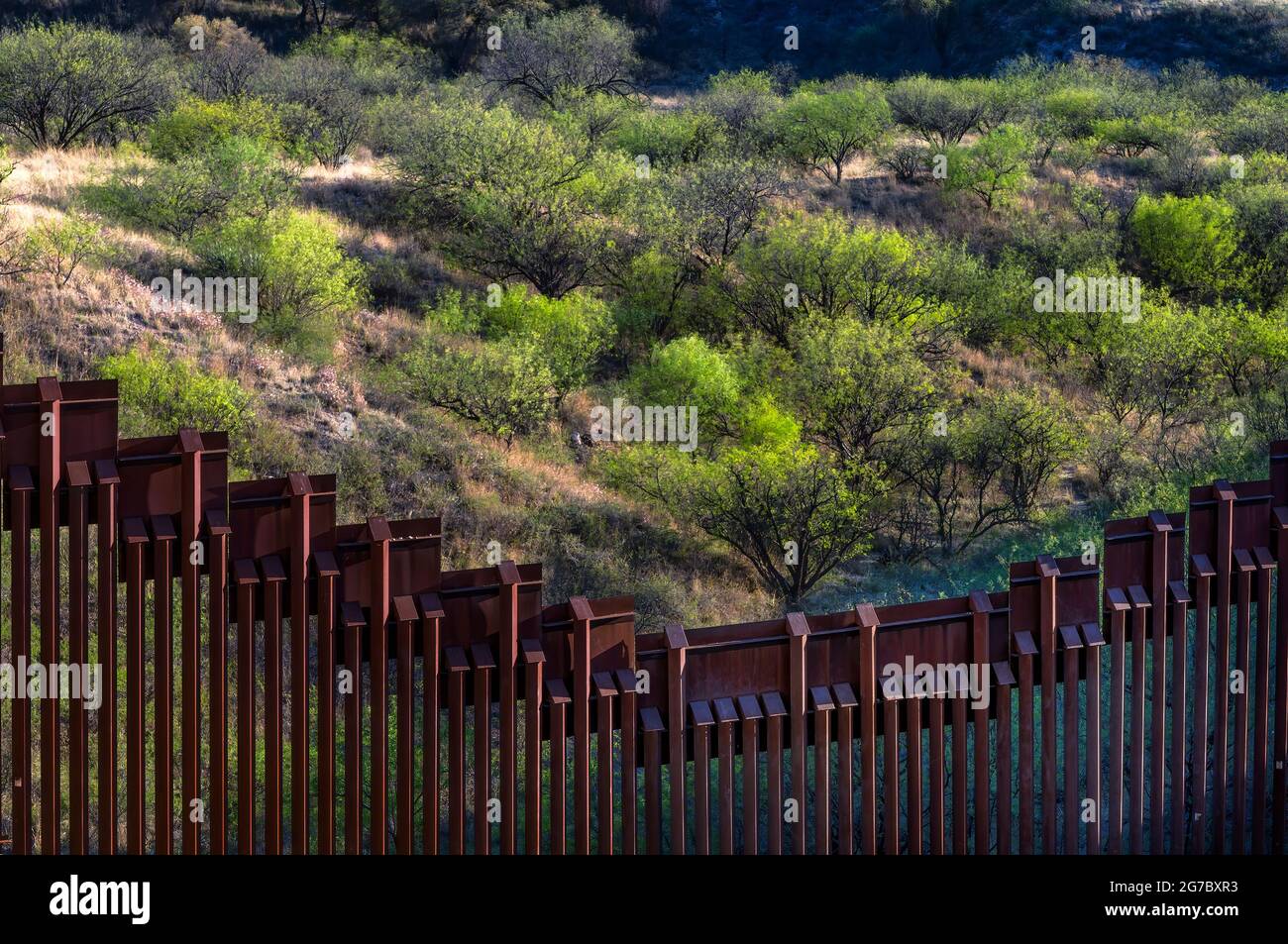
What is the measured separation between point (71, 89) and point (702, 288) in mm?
15532

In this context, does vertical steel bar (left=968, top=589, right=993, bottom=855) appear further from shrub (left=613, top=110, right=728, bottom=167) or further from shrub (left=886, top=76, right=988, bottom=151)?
shrub (left=886, top=76, right=988, bottom=151)

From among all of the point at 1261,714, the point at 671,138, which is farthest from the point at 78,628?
the point at 671,138

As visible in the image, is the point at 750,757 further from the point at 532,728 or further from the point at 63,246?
the point at 63,246

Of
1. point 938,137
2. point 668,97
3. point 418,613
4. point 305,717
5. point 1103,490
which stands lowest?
point 305,717

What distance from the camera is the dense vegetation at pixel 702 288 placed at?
64.4ft

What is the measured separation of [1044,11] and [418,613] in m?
60.7

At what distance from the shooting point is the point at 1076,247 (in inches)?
1289

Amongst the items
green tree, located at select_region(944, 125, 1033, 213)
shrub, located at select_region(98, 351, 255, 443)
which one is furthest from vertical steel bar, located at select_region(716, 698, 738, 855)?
green tree, located at select_region(944, 125, 1033, 213)

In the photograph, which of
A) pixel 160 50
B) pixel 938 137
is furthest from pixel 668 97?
pixel 160 50

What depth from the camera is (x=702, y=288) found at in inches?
1169

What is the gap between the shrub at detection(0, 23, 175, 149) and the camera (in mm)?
32938

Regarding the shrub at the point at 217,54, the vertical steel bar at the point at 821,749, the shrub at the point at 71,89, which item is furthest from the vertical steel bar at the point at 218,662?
the shrub at the point at 217,54

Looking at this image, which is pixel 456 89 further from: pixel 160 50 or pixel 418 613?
pixel 418 613

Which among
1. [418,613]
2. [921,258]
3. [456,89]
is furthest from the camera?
[456,89]
